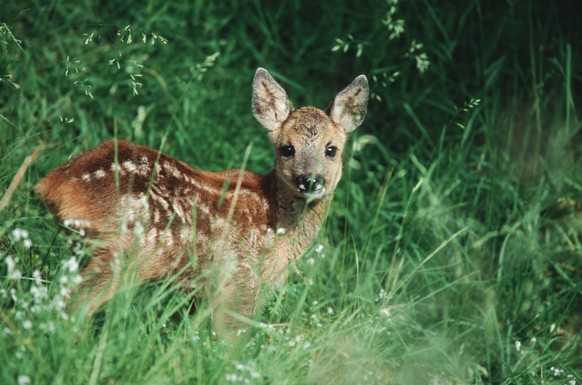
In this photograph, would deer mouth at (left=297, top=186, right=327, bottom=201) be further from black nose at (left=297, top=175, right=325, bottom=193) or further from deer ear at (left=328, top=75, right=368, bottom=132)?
deer ear at (left=328, top=75, right=368, bottom=132)

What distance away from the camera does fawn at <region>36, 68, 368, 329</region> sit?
3.55 m

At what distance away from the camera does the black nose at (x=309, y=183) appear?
13.7 feet

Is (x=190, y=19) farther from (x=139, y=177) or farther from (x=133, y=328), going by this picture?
(x=133, y=328)

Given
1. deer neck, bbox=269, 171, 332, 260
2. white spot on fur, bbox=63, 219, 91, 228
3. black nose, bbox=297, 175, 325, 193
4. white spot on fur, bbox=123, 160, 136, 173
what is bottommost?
deer neck, bbox=269, 171, 332, 260

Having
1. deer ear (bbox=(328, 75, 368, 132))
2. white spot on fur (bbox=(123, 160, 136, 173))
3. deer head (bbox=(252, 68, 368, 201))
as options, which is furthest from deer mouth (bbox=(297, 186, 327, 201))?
white spot on fur (bbox=(123, 160, 136, 173))

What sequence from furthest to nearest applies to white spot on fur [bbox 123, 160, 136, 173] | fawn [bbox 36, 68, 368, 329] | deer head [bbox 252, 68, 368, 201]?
deer head [bbox 252, 68, 368, 201], white spot on fur [bbox 123, 160, 136, 173], fawn [bbox 36, 68, 368, 329]

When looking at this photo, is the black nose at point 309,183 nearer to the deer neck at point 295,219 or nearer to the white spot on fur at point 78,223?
the deer neck at point 295,219

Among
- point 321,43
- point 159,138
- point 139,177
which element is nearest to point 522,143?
point 321,43

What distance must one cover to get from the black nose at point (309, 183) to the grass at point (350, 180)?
28cm

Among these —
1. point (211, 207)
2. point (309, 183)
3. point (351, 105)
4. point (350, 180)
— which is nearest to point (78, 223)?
point (211, 207)

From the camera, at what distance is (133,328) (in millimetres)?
2990

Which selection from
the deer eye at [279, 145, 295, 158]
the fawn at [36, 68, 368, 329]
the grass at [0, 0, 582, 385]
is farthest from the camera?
the deer eye at [279, 145, 295, 158]

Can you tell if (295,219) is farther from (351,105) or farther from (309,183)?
(351,105)

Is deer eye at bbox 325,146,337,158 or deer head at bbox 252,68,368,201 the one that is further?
deer eye at bbox 325,146,337,158
